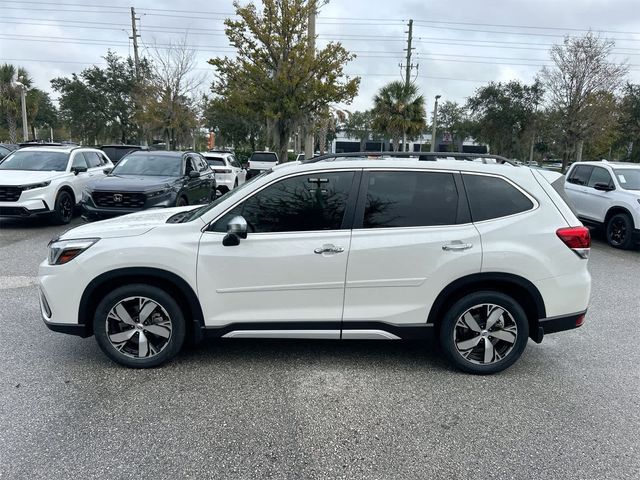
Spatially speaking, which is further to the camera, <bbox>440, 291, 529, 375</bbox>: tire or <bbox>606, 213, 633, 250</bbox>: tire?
<bbox>606, 213, 633, 250</bbox>: tire

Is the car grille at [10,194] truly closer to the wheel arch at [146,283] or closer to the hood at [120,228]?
the hood at [120,228]

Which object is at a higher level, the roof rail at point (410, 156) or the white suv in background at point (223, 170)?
the roof rail at point (410, 156)

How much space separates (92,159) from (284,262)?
10.5m

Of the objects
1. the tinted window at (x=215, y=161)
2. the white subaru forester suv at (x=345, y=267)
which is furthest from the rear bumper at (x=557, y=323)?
the tinted window at (x=215, y=161)

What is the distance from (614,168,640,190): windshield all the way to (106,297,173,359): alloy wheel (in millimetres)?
9859

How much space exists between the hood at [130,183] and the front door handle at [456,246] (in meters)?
6.85

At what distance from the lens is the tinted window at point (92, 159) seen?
1186 centimetres

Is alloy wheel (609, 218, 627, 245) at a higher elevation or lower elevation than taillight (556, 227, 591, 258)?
lower

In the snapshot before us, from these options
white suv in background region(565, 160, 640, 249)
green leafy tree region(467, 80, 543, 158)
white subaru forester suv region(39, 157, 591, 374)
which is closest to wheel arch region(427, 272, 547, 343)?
white subaru forester suv region(39, 157, 591, 374)

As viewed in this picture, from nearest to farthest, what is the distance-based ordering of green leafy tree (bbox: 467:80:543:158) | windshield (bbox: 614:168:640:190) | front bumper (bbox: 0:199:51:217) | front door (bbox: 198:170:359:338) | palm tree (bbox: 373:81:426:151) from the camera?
front door (bbox: 198:170:359:338) < front bumper (bbox: 0:199:51:217) < windshield (bbox: 614:168:640:190) < palm tree (bbox: 373:81:426:151) < green leafy tree (bbox: 467:80:543:158)

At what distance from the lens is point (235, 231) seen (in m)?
3.50

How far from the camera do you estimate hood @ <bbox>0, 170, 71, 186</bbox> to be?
9586 millimetres

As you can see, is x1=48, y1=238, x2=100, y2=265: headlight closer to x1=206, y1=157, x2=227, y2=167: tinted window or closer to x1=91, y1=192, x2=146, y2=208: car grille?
x1=91, y1=192, x2=146, y2=208: car grille

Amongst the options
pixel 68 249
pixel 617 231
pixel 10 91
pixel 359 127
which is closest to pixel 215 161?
pixel 617 231
